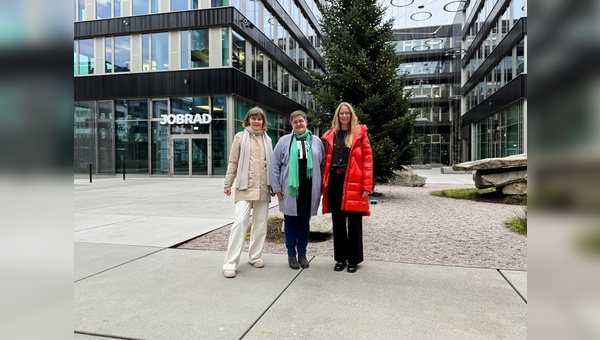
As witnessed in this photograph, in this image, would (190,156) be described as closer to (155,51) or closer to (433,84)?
(155,51)

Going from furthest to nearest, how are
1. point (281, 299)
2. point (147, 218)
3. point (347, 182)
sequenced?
point (147, 218) < point (347, 182) < point (281, 299)

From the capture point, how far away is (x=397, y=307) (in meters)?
3.24

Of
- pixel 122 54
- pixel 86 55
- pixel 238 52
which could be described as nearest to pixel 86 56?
pixel 86 55

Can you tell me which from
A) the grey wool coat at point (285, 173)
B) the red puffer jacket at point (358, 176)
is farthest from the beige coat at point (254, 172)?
the red puffer jacket at point (358, 176)

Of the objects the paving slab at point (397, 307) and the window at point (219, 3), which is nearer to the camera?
the paving slab at point (397, 307)

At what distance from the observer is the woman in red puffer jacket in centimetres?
428

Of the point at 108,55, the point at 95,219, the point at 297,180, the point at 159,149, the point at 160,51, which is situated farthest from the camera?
the point at 108,55

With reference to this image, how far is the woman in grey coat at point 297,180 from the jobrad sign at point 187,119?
18971 mm

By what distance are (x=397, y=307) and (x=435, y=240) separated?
3032 mm

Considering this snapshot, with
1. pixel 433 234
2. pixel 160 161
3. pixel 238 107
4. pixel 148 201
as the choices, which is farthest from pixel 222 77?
pixel 433 234

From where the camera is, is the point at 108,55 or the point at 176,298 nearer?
the point at 176,298

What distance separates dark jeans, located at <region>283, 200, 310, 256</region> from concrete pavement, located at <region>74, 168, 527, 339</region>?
26cm

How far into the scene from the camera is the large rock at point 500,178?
10688 mm

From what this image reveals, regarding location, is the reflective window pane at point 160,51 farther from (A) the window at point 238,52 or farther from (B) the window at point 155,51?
(A) the window at point 238,52
